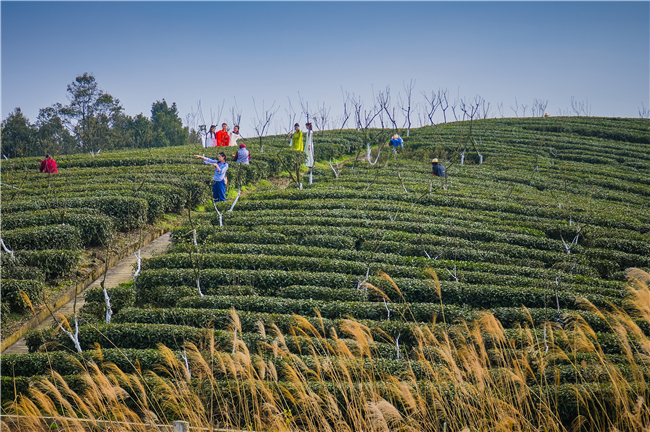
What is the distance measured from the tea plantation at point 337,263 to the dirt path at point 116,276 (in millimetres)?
789

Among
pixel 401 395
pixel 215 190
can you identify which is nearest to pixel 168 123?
pixel 215 190

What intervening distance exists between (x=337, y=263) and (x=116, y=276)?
22.3 ft

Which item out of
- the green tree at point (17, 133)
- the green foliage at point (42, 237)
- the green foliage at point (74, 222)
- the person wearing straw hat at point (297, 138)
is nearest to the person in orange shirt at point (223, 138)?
→ the person wearing straw hat at point (297, 138)

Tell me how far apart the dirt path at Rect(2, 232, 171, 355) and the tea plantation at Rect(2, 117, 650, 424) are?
2.59 feet

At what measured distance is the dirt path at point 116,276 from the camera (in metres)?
9.56

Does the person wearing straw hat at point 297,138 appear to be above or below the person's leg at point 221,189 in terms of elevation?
above

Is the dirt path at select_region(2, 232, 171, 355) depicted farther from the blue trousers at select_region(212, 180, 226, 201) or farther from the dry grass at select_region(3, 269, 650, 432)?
the dry grass at select_region(3, 269, 650, 432)

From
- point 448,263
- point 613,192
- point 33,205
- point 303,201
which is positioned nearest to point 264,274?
point 448,263

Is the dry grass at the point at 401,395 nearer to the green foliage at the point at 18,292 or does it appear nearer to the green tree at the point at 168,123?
the green foliage at the point at 18,292

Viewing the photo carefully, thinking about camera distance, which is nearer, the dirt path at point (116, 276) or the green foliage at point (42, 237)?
the dirt path at point (116, 276)

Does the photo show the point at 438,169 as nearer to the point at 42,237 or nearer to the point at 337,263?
the point at 337,263

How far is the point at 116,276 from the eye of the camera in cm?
1274

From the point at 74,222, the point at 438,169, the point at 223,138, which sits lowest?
the point at 74,222

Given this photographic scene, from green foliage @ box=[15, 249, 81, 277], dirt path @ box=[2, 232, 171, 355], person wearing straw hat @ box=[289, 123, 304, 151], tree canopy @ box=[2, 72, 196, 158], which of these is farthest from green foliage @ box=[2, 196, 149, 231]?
tree canopy @ box=[2, 72, 196, 158]
